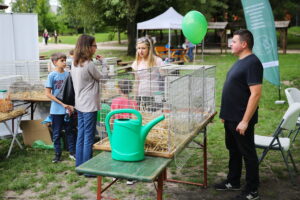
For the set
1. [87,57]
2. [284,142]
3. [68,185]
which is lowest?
[68,185]

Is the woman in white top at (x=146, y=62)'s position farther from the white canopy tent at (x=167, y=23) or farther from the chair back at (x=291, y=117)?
the white canopy tent at (x=167, y=23)

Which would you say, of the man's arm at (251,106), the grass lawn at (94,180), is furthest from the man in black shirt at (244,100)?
the grass lawn at (94,180)

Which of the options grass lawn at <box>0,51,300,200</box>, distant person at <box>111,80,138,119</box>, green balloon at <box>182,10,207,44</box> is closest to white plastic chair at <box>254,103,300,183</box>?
grass lawn at <box>0,51,300,200</box>

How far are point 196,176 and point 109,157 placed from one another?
2.02 m

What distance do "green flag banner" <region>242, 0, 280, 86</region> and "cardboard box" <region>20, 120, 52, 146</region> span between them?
16.5ft

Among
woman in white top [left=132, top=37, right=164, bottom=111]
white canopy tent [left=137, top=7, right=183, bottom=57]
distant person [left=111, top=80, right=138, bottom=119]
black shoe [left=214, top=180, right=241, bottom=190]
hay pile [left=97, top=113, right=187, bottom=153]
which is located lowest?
black shoe [left=214, top=180, right=241, bottom=190]

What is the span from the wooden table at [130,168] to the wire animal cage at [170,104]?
0.45 feet

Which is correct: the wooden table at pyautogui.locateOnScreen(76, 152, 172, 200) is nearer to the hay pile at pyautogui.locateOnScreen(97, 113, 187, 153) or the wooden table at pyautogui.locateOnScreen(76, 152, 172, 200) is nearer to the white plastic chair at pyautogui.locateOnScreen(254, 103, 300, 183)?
the hay pile at pyautogui.locateOnScreen(97, 113, 187, 153)

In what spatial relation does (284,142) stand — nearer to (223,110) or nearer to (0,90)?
(223,110)

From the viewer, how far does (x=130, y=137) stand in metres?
2.72

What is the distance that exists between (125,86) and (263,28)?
226 inches

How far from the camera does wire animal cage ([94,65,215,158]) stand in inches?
114

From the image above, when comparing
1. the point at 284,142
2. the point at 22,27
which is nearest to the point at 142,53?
the point at 284,142

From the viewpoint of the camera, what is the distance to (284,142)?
4422mm
